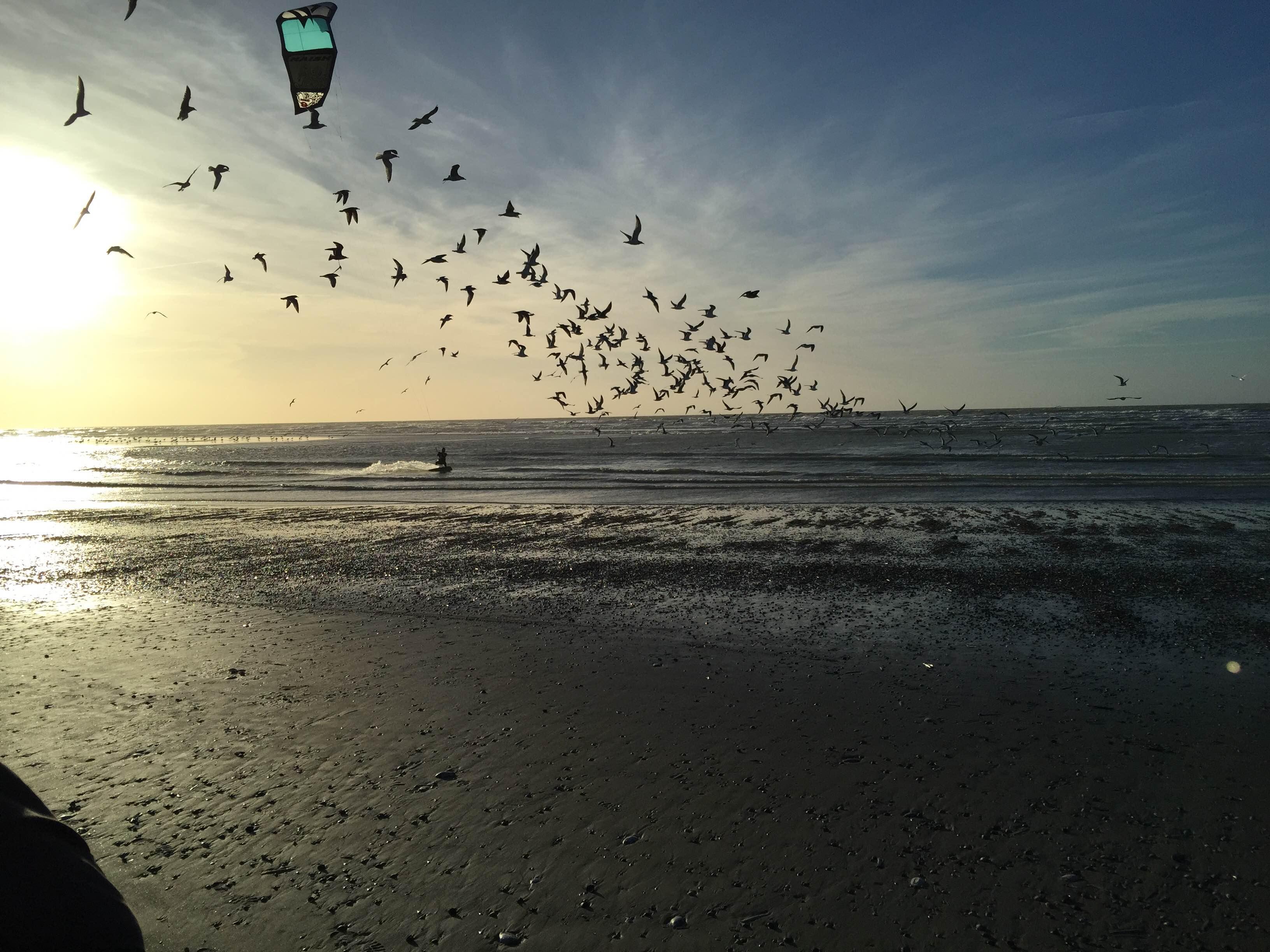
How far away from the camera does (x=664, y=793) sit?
5.89m

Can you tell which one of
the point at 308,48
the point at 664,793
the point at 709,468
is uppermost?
the point at 308,48

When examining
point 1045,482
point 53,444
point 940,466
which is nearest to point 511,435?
point 53,444

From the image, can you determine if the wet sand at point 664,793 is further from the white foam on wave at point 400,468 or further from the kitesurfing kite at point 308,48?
the white foam on wave at point 400,468

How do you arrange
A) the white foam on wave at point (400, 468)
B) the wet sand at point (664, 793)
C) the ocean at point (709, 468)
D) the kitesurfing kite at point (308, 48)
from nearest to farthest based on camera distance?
the wet sand at point (664, 793)
the kitesurfing kite at point (308, 48)
the ocean at point (709, 468)
the white foam on wave at point (400, 468)

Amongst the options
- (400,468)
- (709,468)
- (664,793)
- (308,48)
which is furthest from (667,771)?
(400,468)

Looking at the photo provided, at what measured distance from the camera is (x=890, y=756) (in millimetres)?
6406

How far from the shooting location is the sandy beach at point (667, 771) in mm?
4523

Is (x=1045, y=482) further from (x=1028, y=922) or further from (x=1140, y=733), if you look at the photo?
(x=1028, y=922)

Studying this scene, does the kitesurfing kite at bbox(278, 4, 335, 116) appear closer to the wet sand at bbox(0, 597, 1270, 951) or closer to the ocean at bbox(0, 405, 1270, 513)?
the wet sand at bbox(0, 597, 1270, 951)

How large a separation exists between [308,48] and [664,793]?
32.6ft

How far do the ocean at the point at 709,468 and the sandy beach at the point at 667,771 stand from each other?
16731mm

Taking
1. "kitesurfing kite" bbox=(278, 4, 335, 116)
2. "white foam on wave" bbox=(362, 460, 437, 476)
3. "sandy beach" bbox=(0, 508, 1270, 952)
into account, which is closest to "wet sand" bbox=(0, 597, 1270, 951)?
"sandy beach" bbox=(0, 508, 1270, 952)

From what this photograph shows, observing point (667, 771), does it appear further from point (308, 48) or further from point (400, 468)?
point (400, 468)

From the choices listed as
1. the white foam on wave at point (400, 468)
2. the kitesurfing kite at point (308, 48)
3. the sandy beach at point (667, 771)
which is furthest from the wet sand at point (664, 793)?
the white foam on wave at point (400, 468)
